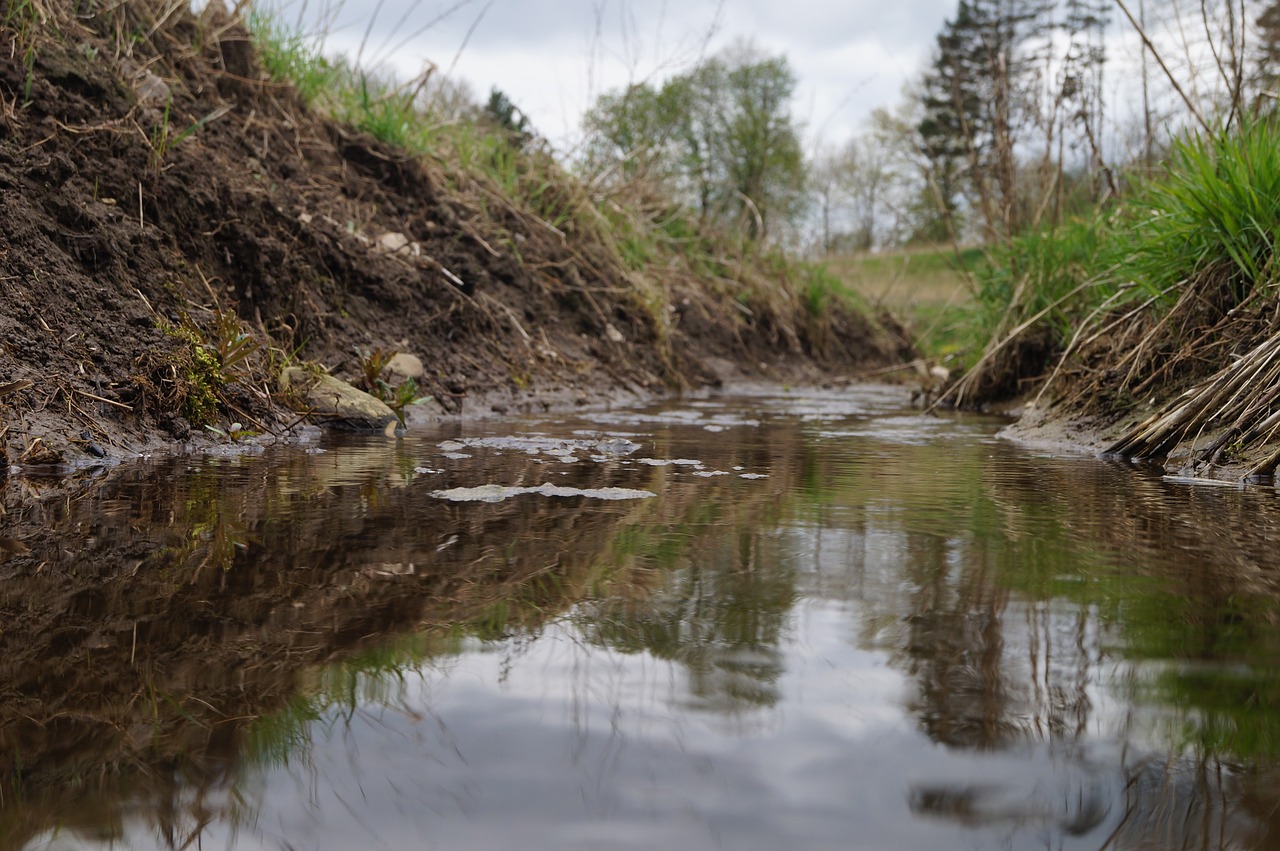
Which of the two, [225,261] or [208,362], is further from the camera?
[225,261]

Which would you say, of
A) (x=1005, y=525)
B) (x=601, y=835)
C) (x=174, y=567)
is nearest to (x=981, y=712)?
(x=601, y=835)

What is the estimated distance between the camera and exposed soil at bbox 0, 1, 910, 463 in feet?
9.55

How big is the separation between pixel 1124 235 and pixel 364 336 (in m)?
3.54

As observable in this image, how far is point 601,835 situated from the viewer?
67 cm

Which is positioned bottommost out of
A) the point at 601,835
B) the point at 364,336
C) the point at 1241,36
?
the point at 601,835

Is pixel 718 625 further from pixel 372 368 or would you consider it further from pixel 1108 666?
pixel 372 368

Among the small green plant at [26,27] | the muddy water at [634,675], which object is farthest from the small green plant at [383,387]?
the muddy water at [634,675]

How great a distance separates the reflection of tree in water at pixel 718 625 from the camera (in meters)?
0.94

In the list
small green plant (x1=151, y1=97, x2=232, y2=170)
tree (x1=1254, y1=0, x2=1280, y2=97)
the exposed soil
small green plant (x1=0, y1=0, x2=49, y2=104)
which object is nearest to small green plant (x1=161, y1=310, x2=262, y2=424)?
the exposed soil

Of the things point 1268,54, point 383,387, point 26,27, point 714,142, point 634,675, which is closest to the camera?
point 634,675

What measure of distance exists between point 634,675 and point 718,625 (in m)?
0.20

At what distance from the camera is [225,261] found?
13.0ft

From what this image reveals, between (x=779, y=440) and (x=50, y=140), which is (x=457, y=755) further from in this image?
(x=50, y=140)

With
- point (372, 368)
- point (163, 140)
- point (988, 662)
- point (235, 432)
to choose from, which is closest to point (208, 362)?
point (235, 432)
